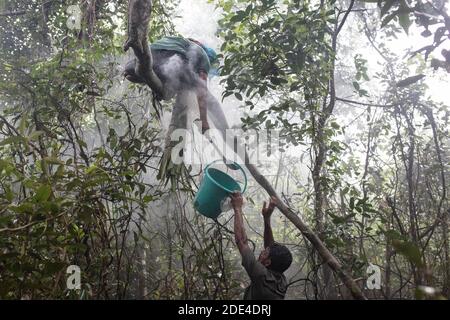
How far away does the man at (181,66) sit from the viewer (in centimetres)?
295

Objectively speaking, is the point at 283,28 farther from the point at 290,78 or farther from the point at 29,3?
the point at 29,3

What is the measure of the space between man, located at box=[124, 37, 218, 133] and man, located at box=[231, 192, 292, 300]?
93 centimetres

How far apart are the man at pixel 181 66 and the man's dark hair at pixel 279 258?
116 centimetres

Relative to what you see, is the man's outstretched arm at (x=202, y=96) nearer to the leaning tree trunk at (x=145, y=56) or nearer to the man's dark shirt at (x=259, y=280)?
the leaning tree trunk at (x=145, y=56)

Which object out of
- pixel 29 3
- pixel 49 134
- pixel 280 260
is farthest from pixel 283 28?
pixel 29 3

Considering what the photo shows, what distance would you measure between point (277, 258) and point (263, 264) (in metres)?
0.15

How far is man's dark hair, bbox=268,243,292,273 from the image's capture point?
2395 millimetres

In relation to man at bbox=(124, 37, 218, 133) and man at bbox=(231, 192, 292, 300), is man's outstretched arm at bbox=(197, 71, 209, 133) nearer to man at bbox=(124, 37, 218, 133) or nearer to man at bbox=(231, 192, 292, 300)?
man at bbox=(124, 37, 218, 133)

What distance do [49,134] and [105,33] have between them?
57.3 inches

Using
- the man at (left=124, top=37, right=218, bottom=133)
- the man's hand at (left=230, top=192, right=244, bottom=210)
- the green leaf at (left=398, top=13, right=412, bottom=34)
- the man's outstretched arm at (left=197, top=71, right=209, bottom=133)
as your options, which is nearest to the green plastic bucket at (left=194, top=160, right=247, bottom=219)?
the man's hand at (left=230, top=192, right=244, bottom=210)

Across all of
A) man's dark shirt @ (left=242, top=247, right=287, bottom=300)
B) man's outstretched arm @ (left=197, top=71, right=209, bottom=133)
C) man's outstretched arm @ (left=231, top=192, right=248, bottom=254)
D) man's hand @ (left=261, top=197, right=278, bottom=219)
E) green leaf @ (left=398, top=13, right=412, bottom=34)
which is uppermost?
man's outstretched arm @ (left=197, top=71, right=209, bottom=133)

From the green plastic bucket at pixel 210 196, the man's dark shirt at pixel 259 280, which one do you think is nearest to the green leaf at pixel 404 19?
the green plastic bucket at pixel 210 196
